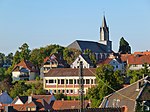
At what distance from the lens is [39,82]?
68.2m

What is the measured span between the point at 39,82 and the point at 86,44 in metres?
31.5

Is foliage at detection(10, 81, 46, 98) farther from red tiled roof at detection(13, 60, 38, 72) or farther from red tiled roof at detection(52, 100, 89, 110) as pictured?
red tiled roof at detection(52, 100, 89, 110)

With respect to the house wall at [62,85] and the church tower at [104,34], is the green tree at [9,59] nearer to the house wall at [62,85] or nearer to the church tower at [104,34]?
the church tower at [104,34]

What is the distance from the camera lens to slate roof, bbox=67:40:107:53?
9528 cm

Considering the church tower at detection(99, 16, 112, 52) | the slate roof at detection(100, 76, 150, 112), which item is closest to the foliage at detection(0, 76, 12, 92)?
the slate roof at detection(100, 76, 150, 112)

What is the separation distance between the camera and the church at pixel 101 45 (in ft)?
313

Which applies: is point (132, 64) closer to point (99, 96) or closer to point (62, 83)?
point (62, 83)

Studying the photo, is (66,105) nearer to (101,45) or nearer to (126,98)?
(126,98)

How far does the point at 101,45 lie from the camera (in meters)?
105

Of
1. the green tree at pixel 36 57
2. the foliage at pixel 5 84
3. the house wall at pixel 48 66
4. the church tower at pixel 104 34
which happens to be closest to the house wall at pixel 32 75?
the green tree at pixel 36 57

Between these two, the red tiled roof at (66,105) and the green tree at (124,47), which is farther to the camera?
the green tree at (124,47)

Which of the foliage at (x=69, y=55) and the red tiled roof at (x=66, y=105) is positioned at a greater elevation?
the foliage at (x=69, y=55)

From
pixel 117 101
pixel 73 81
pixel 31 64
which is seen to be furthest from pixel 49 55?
Answer: pixel 117 101

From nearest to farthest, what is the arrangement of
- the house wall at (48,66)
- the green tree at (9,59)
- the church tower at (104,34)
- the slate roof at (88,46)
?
the house wall at (48,66) → the slate roof at (88,46) → the church tower at (104,34) → the green tree at (9,59)
